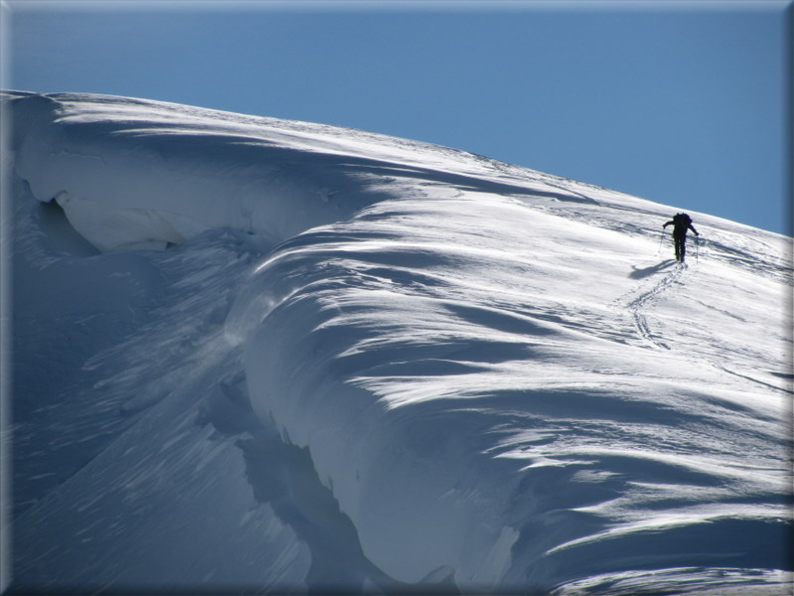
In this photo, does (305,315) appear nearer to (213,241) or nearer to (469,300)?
(469,300)

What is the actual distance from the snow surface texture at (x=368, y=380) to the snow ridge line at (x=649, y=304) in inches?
1.5

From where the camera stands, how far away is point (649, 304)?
691 cm

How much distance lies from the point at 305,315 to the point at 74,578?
6.82ft

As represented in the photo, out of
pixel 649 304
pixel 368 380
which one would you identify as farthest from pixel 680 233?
pixel 368 380

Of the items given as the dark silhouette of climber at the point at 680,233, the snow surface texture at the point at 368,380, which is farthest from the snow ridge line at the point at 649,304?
the dark silhouette of climber at the point at 680,233

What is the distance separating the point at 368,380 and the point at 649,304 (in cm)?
300

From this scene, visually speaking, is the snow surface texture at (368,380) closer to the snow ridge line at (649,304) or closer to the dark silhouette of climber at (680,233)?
the snow ridge line at (649,304)

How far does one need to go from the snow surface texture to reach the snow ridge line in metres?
0.04

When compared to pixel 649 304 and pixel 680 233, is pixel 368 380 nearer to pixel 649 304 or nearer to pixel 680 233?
pixel 649 304

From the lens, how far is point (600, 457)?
151 inches

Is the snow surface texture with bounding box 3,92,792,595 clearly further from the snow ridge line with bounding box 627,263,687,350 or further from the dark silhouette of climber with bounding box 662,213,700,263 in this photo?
the dark silhouette of climber with bounding box 662,213,700,263

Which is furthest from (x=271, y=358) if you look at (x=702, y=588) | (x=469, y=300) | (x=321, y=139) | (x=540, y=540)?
(x=321, y=139)

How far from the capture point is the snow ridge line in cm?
597

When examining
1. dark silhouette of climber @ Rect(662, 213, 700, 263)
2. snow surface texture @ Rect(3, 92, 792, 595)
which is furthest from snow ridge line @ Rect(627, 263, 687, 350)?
dark silhouette of climber @ Rect(662, 213, 700, 263)
